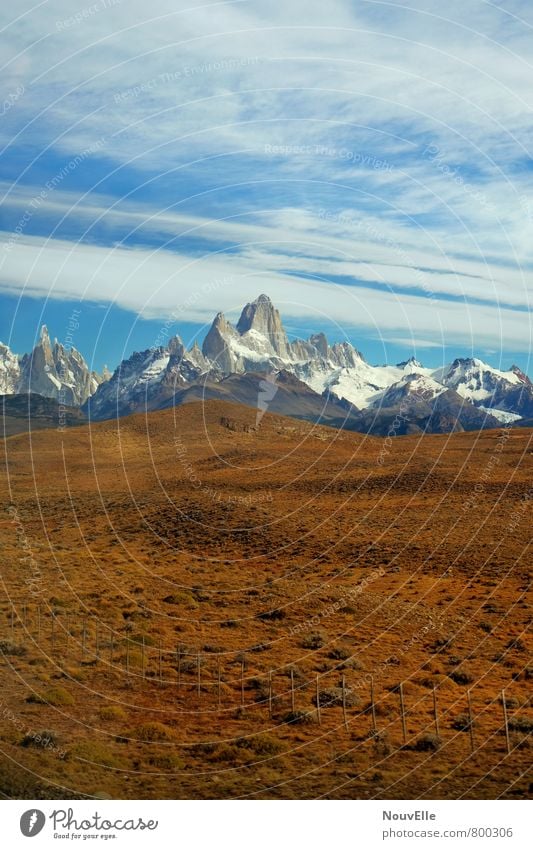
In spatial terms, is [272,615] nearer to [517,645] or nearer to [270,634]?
[270,634]

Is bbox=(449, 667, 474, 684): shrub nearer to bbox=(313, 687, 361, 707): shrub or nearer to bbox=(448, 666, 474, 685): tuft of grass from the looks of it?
bbox=(448, 666, 474, 685): tuft of grass

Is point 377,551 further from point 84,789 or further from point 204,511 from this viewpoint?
point 84,789

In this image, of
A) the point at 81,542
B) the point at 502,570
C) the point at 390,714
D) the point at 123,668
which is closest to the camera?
the point at 390,714

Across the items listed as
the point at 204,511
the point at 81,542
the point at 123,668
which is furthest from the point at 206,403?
the point at 123,668
